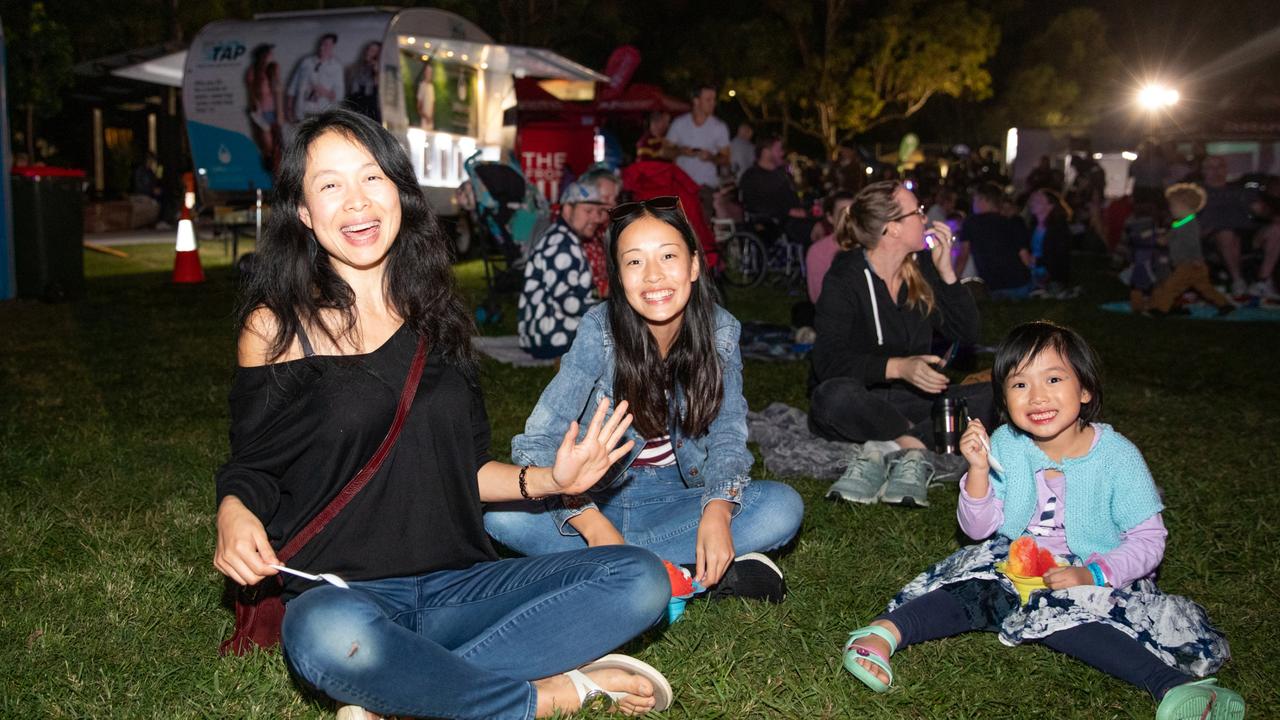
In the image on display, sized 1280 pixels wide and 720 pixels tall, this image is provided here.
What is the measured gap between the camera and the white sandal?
3094 mm

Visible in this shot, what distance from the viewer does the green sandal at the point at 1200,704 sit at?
10.0 feet

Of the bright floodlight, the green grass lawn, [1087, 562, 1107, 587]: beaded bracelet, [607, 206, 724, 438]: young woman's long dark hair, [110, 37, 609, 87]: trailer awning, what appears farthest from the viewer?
the bright floodlight

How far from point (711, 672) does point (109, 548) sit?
8.14 feet

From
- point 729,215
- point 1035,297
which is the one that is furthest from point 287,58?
point 1035,297

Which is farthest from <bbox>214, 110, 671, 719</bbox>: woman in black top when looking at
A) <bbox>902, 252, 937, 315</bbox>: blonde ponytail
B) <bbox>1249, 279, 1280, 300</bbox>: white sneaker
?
<bbox>1249, 279, 1280, 300</bbox>: white sneaker

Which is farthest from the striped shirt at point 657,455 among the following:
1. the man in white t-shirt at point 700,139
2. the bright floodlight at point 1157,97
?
the bright floodlight at point 1157,97

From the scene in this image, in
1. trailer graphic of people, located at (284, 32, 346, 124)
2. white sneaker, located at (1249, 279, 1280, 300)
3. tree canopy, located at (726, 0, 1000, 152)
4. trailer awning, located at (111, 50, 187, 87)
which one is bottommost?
white sneaker, located at (1249, 279, 1280, 300)

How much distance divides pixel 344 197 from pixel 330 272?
0.21m

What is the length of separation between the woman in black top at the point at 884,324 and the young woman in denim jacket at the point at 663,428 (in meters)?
1.71

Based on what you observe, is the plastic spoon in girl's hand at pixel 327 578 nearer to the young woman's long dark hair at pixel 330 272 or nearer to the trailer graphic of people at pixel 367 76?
the young woman's long dark hair at pixel 330 272

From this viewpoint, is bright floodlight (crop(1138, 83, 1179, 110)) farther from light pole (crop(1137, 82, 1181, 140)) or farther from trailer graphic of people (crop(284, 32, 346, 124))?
trailer graphic of people (crop(284, 32, 346, 124))

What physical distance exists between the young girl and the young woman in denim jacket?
0.55 m

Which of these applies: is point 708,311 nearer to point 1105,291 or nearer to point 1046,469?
point 1046,469

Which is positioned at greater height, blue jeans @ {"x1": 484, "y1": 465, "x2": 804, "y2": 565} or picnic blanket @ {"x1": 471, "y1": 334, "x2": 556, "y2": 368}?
blue jeans @ {"x1": 484, "y1": 465, "x2": 804, "y2": 565}
